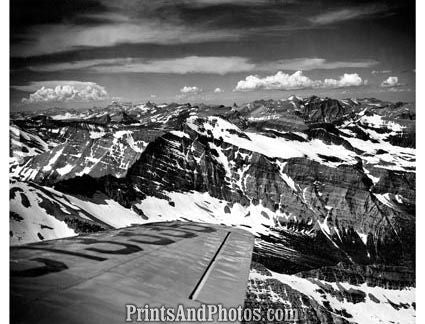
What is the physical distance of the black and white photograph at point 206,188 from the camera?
9.48ft

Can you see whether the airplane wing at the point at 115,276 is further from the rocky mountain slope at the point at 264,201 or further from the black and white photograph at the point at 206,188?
the rocky mountain slope at the point at 264,201

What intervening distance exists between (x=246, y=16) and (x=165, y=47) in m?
18.8

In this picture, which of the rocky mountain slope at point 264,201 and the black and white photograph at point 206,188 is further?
the rocky mountain slope at point 264,201

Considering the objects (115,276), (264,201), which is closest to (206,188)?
(264,201)

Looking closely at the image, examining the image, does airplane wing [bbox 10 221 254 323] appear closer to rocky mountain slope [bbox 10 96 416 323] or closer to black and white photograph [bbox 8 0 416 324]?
black and white photograph [bbox 8 0 416 324]

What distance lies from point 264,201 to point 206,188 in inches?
588

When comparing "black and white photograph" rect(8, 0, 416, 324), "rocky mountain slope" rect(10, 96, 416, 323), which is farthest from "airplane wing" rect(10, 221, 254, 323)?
"rocky mountain slope" rect(10, 96, 416, 323)

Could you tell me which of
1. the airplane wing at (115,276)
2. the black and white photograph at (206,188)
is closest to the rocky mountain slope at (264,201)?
the black and white photograph at (206,188)

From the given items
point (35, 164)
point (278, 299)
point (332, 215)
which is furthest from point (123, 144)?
point (278, 299)

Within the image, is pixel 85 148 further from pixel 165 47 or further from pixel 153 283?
pixel 153 283

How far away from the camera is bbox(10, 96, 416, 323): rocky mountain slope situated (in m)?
59.5

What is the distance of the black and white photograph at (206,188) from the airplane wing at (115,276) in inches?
0.6

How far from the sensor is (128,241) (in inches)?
159

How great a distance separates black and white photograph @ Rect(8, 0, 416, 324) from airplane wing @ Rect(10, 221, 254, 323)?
15 mm
